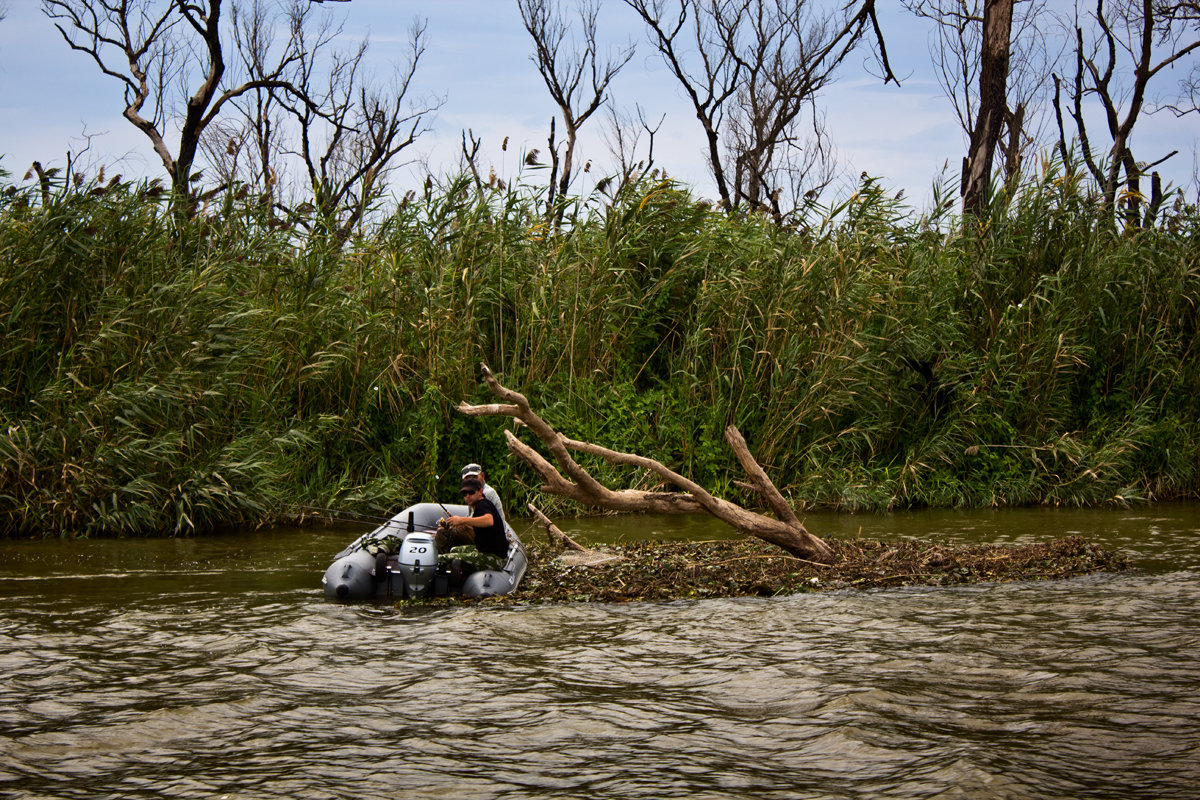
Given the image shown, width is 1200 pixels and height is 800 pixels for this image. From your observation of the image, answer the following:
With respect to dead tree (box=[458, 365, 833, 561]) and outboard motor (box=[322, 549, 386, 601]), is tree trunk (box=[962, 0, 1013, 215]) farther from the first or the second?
outboard motor (box=[322, 549, 386, 601])

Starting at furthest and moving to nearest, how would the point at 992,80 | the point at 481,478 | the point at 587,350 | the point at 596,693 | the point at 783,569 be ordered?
1. the point at 992,80
2. the point at 587,350
3. the point at 783,569
4. the point at 481,478
5. the point at 596,693

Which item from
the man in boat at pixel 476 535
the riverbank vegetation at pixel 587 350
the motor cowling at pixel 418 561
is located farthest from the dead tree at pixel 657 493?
the riverbank vegetation at pixel 587 350

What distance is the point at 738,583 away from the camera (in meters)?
8.24

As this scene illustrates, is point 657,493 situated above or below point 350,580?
above

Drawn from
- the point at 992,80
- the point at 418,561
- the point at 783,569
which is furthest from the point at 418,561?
the point at 992,80

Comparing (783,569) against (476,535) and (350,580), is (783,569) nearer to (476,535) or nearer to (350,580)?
(476,535)

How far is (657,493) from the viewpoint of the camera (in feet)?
26.7

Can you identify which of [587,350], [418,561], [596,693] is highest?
[587,350]

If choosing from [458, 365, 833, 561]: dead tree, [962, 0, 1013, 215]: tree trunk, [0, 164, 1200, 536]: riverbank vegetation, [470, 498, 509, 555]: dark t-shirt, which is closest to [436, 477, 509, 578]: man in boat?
[470, 498, 509, 555]: dark t-shirt

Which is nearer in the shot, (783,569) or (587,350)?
(783,569)

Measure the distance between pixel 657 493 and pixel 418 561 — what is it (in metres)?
1.74

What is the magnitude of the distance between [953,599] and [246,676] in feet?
15.3

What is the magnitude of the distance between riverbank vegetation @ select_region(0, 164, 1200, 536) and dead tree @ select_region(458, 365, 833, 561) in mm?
3542

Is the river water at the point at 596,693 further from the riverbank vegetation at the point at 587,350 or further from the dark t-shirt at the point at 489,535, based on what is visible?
the riverbank vegetation at the point at 587,350
